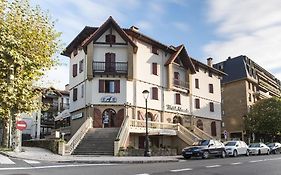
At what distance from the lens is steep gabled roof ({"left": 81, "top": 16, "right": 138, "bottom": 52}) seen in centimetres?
3353

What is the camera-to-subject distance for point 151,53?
37500mm

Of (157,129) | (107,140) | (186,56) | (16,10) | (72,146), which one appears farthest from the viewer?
(186,56)

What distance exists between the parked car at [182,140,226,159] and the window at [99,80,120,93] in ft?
39.6

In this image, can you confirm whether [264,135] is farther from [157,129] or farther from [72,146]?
[72,146]

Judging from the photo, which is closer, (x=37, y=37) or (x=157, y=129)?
(x=37, y=37)

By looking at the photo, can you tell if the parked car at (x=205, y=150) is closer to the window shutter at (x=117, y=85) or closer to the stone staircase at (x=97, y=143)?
the stone staircase at (x=97, y=143)

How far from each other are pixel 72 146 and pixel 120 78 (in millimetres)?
10970

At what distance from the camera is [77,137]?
2697 centimetres

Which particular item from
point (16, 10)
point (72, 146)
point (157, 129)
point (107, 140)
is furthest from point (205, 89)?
point (16, 10)

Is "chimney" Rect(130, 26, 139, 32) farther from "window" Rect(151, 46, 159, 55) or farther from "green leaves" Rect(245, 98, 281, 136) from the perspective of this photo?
"green leaves" Rect(245, 98, 281, 136)

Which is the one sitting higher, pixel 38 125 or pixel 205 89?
pixel 205 89

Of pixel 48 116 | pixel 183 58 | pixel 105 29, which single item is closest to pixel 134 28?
pixel 105 29

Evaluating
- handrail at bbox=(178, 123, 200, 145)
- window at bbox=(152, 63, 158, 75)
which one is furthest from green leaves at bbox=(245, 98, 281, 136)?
window at bbox=(152, 63, 158, 75)

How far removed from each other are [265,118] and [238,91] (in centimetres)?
1213
